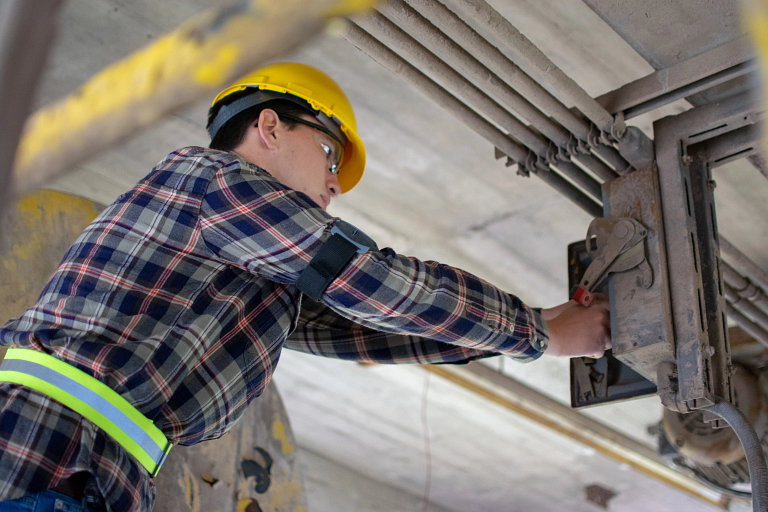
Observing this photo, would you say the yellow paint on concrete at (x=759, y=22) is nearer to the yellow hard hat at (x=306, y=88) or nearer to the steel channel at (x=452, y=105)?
the steel channel at (x=452, y=105)

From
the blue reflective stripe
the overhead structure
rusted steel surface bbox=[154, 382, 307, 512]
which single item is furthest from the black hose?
rusted steel surface bbox=[154, 382, 307, 512]

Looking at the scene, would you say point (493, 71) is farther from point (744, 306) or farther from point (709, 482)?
point (709, 482)

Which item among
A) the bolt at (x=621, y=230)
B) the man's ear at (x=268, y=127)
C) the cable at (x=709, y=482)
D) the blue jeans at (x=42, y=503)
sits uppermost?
the man's ear at (x=268, y=127)

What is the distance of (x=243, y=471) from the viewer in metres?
3.18

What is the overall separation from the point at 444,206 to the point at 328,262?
2.14 meters

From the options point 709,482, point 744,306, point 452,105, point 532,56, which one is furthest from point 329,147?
point 709,482

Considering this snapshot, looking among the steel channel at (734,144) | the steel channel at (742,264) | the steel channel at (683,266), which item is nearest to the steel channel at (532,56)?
the steel channel at (683,266)

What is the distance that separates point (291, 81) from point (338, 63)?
750 mm

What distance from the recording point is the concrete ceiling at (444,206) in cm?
288

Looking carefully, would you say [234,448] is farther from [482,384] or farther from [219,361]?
[482,384]

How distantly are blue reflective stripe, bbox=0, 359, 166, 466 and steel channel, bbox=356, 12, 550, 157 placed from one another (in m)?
1.19

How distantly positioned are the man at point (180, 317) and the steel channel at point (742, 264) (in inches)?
55.4

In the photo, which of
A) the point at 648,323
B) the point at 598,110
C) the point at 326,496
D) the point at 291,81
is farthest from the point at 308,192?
the point at 326,496

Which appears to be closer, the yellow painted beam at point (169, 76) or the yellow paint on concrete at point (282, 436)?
the yellow painted beam at point (169, 76)
